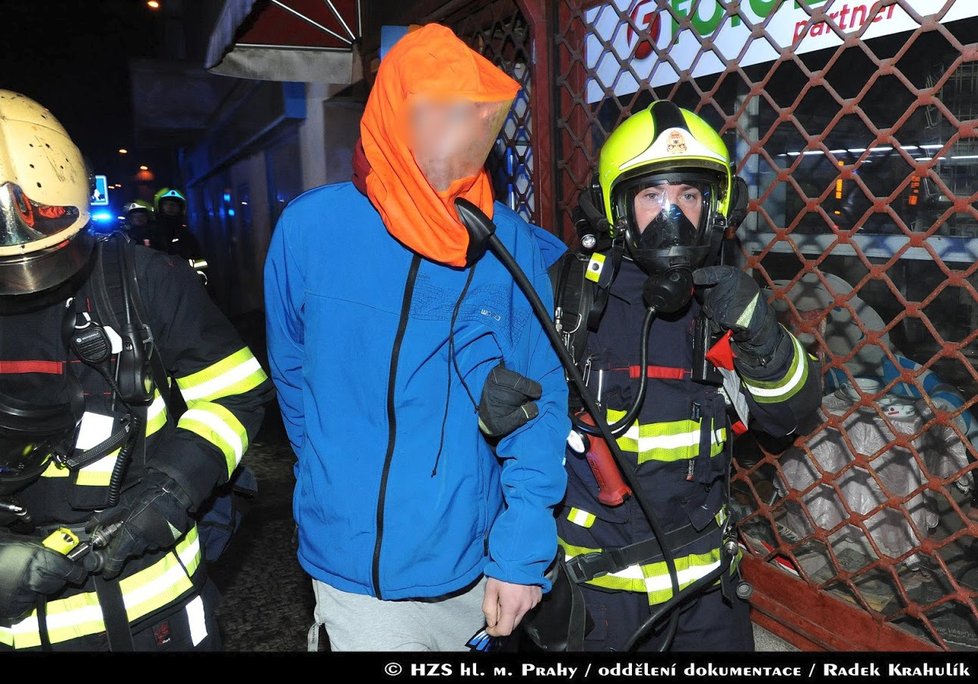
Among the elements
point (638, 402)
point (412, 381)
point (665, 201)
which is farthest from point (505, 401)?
point (665, 201)

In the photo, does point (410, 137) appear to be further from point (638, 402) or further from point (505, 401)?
point (638, 402)

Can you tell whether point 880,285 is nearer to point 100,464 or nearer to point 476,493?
point 476,493

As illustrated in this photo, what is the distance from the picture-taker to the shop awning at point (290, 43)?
5.14m

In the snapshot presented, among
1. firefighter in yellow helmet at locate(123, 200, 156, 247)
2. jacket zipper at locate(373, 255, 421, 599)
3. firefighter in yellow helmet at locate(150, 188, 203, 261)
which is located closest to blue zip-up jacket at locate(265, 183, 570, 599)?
jacket zipper at locate(373, 255, 421, 599)

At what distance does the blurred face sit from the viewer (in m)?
2.12

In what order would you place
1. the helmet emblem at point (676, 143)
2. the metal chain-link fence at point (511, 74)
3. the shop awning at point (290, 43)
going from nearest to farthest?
1. the helmet emblem at point (676, 143)
2. the metal chain-link fence at point (511, 74)
3. the shop awning at point (290, 43)

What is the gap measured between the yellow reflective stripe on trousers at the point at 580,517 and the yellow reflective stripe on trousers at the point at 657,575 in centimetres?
7

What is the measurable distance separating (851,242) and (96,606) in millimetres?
2617

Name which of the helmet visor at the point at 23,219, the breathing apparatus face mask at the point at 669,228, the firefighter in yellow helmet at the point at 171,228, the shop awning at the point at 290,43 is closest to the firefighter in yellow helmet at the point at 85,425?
the helmet visor at the point at 23,219

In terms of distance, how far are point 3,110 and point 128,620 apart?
130 centimetres

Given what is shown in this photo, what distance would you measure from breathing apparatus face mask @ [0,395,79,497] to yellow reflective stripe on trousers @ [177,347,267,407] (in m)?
0.29

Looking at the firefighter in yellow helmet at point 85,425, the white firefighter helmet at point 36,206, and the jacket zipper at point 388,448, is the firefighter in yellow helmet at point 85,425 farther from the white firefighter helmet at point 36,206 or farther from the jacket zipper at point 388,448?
the jacket zipper at point 388,448

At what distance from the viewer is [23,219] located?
1646 millimetres

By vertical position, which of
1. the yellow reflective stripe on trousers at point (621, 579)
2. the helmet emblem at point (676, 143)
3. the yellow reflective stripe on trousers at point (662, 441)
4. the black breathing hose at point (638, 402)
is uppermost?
the helmet emblem at point (676, 143)
